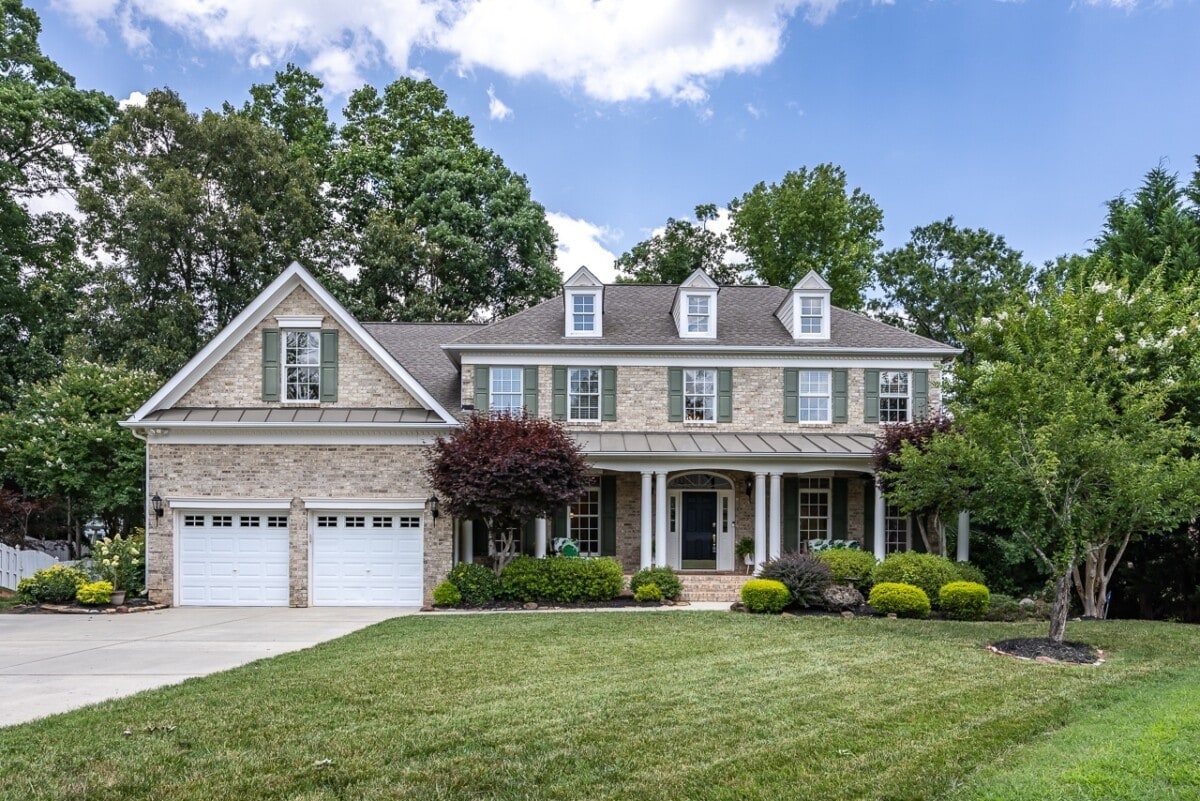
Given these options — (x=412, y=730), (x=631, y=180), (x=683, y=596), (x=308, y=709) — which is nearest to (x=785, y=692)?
(x=412, y=730)

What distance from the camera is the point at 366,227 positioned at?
3272 centimetres

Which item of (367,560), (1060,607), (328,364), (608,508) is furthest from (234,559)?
(1060,607)

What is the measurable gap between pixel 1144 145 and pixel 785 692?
16891 millimetres

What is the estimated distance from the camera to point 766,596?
47.5 ft

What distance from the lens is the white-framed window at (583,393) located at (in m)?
19.7

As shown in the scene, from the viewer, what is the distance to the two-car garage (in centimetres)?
1666

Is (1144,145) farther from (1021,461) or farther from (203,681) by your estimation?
(203,681)

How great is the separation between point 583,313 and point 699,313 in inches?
117

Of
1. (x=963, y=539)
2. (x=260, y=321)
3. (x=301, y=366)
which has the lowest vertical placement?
(x=963, y=539)

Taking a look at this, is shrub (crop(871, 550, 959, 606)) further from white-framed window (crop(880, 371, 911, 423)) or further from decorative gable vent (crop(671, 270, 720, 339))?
decorative gable vent (crop(671, 270, 720, 339))

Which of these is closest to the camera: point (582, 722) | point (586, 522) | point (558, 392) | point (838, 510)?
point (582, 722)

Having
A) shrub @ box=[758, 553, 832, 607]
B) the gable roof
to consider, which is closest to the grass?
shrub @ box=[758, 553, 832, 607]

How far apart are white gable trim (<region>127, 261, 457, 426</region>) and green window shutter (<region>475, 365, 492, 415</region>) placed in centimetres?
239

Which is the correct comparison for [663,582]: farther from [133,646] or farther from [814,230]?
[814,230]
